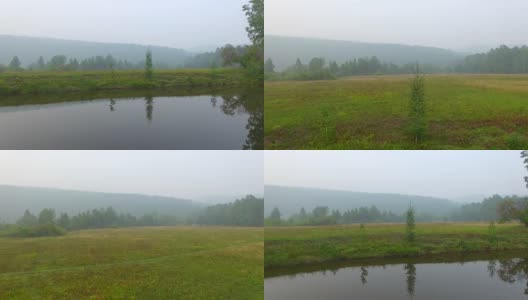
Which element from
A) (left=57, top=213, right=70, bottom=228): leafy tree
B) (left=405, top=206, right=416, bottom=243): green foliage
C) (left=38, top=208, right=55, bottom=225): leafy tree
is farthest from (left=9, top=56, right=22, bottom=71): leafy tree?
(left=405, top=206, right=416, bottom=243): green foliage

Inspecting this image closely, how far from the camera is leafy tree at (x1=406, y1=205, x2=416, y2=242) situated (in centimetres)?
1098

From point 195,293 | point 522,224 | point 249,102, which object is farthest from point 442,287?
point 249,102

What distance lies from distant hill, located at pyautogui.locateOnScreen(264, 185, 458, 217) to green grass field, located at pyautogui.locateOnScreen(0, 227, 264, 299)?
175cm

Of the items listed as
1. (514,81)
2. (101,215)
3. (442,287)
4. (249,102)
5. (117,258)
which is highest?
(514,81)

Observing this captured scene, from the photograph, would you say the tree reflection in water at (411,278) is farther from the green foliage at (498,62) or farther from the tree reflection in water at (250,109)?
the green foliage at (498,62)

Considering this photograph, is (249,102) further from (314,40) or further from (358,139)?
(358,139)

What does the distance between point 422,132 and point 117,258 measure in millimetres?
9077

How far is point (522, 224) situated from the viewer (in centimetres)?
1162

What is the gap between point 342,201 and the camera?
10.5 meters

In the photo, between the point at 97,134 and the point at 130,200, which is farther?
the point at 130,200

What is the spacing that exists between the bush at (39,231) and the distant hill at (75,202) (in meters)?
0.35

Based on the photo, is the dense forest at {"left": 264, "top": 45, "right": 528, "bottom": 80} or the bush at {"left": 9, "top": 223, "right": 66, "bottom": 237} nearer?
the bush at {"left": 9, "top": 223, "right": 66, "bottom": 237}

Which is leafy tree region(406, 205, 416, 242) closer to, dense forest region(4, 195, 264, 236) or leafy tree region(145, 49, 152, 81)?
dense forest region(4, 195, 264, 236)

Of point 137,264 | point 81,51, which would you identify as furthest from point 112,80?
point 137,264
